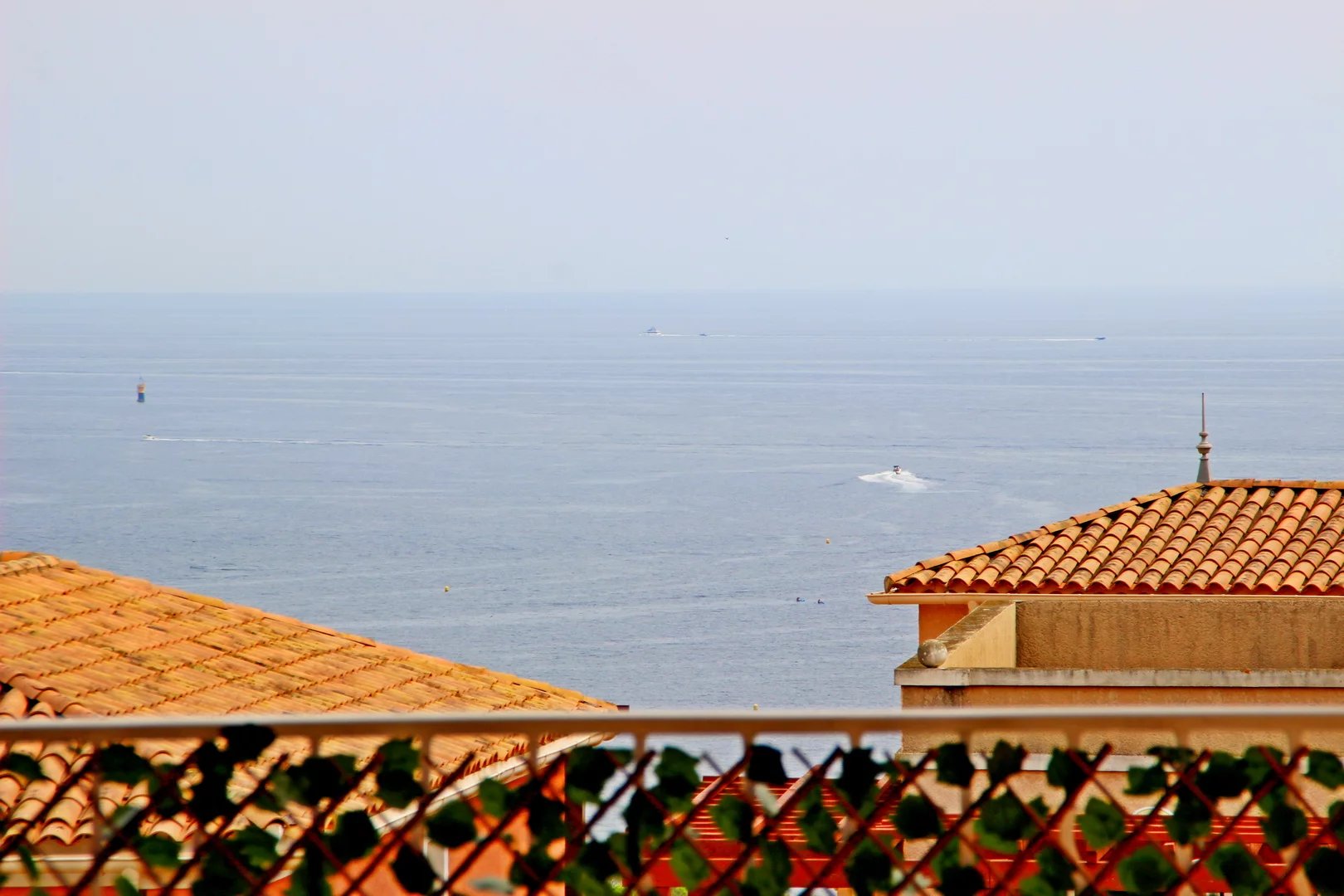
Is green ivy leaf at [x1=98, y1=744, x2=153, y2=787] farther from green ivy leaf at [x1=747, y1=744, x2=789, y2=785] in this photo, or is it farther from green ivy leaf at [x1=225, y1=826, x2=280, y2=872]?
green ivy leaf at [x1=747, y1=744, x2=789, y2=785]

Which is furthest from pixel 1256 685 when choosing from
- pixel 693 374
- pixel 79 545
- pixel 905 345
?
pixel 905 345

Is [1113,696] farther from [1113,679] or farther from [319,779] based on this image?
[319,779]

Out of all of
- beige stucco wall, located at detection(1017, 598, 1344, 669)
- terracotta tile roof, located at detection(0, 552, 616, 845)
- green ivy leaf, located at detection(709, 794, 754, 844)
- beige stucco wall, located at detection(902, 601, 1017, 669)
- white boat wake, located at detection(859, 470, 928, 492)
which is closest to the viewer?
green ivy leaf, located at detection(709, 794, 754, 844)

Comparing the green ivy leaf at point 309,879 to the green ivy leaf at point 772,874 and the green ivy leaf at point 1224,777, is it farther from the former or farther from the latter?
the green ivy leaf at point 1224,777

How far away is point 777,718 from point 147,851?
2.99ft

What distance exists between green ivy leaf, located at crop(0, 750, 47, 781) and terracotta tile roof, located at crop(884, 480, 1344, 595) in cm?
1041

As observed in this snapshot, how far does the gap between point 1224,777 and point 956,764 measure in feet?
1.19

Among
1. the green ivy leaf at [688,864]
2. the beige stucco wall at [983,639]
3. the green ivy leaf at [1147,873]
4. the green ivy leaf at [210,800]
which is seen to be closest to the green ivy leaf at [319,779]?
the green ivy leaf at [210,800]

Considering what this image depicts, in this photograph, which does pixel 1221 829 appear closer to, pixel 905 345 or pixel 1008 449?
pixel 1008 449

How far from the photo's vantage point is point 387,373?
15200cm

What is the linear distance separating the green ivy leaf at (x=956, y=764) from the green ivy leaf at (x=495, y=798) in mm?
597

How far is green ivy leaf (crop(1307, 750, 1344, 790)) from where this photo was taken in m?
2.48

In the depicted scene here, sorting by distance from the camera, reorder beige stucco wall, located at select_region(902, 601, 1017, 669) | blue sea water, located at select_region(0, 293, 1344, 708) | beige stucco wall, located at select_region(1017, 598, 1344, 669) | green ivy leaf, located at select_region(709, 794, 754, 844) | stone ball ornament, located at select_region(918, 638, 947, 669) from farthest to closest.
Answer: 1. blue sea water, located at select_region(0, 293, 1344, 708)
2. beige stucco wall, located at select_region(1017, 598, 1344, 669)
3. beige stucco wall, located at select_region(902, 601, 1017, 669)
4. stone ball ornament, located at select_region(918, 638, 947, 669)
5. green ivy leaf, located at select_region(709, 794, 754, 844)

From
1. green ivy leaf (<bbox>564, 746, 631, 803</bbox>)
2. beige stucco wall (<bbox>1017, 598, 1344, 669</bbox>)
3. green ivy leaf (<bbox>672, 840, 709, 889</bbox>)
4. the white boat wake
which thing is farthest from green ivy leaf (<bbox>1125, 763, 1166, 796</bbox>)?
the white boat wake
